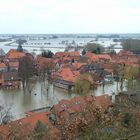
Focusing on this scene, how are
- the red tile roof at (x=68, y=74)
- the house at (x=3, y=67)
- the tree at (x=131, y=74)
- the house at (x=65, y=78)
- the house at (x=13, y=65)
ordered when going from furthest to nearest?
the house at (x=13, y=65) → the house at (x=3, y=67) → the red tile roof at (x=68, y=74) → the house at (x=65, y=78) → the tree at (x=131, y=74)

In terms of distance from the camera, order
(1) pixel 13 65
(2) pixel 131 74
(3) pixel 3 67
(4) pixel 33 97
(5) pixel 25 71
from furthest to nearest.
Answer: (1) pixel 13 65
(3) pixel 3 67
(5) pixel 25 71
(2) pixel 131 74
(4) pixel 33 97

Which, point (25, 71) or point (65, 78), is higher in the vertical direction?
point (25, 71)

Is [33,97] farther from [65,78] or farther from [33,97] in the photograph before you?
[65,78]

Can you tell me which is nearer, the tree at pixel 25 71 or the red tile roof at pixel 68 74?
the tree at pixel 25 71

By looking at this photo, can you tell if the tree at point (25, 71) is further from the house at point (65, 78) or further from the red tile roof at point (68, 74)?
the red tile roof at point (68, 74)

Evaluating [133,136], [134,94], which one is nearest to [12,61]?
[134,94]

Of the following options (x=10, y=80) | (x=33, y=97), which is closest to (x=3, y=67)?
(x=10, y=80)

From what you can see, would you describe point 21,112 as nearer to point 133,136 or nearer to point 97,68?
point 133,136

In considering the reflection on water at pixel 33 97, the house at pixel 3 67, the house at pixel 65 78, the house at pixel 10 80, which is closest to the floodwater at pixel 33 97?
the reflection on water at pixel 33 97

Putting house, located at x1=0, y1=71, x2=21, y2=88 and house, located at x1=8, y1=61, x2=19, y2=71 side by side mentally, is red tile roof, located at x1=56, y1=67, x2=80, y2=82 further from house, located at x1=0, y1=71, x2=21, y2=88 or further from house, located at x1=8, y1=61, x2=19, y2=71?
house, located at x1=8, y1=61, x2=19, y2=71
